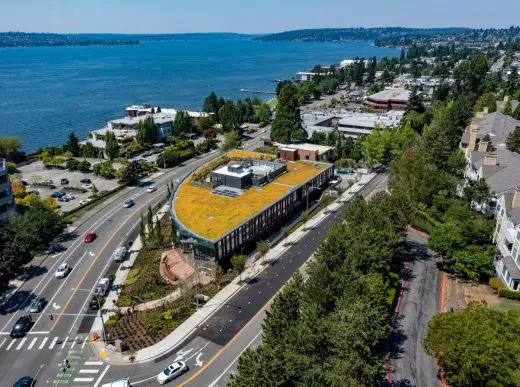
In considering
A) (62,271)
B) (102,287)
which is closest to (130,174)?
(62,271)

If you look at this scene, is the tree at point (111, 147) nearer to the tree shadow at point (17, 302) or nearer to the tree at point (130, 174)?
the tree at point (130, 174)


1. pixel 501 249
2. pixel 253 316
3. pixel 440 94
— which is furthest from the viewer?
pixel 440 94

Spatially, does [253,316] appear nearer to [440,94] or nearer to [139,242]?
[139,242]

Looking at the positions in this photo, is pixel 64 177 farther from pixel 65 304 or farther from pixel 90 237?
pixel 65 304

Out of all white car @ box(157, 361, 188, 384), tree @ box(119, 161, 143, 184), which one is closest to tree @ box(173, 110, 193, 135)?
tree @ box(119, 161, 143, 184)

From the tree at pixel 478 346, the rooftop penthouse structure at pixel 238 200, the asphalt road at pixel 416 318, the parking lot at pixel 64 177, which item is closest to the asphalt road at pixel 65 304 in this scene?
the parking lot at pixel 64 177

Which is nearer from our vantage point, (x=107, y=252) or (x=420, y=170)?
(x=107, y=252)

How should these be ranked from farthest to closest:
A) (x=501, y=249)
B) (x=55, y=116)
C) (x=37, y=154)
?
(x=55, y=116), (x=37, y=154), (x=501, y=249)

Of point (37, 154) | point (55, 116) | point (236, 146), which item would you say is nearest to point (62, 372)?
point (236, 146)
